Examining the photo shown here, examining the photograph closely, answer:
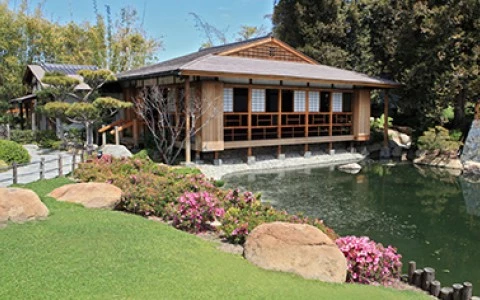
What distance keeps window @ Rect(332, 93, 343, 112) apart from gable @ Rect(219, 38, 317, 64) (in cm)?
291

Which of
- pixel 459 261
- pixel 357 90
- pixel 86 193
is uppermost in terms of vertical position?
pixel 357 90

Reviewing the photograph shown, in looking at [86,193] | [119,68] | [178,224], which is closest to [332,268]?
[178,224]

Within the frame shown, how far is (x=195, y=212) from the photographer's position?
23.5 feet

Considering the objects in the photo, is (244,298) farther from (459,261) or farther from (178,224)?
(459,261)

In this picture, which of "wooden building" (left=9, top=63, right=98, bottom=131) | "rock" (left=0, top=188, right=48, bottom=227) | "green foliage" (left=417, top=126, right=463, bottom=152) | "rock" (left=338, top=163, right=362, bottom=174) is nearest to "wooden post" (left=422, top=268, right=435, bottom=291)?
"rock" (left=0, top=188, right=48, bottom=227)

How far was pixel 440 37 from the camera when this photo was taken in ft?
60.6

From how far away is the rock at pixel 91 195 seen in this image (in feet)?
25.8

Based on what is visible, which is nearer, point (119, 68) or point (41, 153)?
point (41, 153)

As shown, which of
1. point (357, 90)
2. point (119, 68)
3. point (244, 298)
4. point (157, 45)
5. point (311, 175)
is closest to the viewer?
point (244, 298)

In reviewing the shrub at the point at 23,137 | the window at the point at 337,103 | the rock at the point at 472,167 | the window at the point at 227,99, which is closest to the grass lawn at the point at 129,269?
the window at the point at 227,99

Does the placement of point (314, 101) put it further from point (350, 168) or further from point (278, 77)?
point (350, 168)

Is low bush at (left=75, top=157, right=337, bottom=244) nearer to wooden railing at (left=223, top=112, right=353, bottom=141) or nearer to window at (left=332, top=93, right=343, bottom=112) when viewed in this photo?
wooden railing at (left=223, top=112, right=353, bottom=141)

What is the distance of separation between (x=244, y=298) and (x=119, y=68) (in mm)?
32910

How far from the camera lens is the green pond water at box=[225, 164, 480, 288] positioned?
755cm
